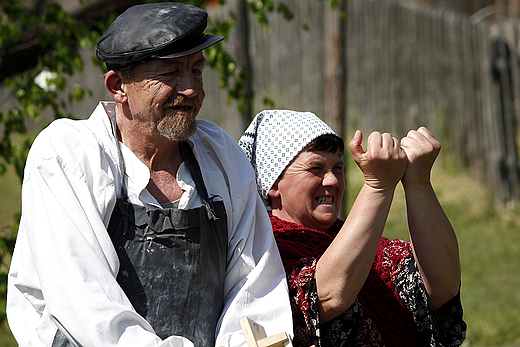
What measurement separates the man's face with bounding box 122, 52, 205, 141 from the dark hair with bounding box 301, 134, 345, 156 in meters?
0.72

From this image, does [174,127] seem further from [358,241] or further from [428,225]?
[428,225]

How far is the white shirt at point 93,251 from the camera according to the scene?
1786 mm

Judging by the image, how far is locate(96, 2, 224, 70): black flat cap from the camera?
6.50 ft

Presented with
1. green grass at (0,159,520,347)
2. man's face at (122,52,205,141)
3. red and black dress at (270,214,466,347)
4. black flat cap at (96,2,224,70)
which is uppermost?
black flat cap at (96,2,224,70)

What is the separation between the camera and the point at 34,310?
6.49 ft

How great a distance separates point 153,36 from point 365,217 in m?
0.96

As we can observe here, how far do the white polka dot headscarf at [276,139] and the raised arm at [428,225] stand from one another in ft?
1.73

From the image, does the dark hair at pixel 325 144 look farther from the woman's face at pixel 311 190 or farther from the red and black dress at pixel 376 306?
the red and black dress at pixel 376 306

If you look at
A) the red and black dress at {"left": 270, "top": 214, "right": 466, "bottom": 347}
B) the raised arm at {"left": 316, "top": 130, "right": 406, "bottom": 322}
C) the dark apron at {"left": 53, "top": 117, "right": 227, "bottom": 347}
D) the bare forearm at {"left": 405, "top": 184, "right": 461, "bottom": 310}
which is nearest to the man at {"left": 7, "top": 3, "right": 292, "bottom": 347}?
the dark apron at {"left": 53, "top": 117, "right": 227, "bottom": 347}

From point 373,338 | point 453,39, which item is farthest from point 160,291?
point 453,39

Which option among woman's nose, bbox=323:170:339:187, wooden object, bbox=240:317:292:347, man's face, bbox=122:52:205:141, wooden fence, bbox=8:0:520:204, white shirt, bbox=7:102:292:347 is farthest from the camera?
wooden fence, bbox=8:0:520:204

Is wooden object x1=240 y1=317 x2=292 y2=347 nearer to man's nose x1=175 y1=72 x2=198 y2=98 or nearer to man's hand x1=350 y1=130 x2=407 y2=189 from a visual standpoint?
man's hand x1=350 y1=130 x2=407 y2=189

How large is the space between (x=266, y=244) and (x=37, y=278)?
0.81 metres

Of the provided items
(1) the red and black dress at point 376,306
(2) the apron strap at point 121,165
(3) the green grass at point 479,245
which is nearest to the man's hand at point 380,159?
(1) the red and black dress at point 376,306
